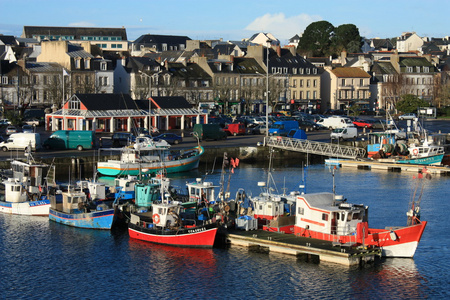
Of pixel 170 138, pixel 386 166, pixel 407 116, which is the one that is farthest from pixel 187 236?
pixel 407 116

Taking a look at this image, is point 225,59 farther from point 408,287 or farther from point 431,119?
point 408,287

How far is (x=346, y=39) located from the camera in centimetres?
15575

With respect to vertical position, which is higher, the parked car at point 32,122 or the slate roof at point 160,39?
the slate roof at point 160,39

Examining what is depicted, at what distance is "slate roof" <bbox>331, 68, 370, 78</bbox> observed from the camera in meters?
116

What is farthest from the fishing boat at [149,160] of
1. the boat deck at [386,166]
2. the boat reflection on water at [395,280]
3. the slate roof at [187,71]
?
the slate roof at [187,71]

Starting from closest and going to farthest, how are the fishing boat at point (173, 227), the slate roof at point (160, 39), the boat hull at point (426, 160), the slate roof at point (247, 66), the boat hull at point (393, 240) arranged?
the boat hull at point (393, 240)
the fishing boat at point (173, 227)
the boat hull at point (426, 160)
the slate roof at point (247, 66)
the slate roof at point (160, 39)

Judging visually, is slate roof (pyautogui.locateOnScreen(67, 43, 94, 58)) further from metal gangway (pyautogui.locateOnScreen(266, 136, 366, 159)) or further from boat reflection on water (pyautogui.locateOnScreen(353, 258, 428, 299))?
boat reflection on water (pyautogui.locateOnScreen(353, 258, 428, 299))

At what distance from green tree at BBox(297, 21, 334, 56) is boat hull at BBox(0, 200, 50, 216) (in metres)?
114

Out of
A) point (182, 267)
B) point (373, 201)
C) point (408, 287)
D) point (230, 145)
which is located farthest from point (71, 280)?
point (230, 145)

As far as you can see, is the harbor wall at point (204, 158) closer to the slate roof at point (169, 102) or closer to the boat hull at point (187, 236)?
the slate roof at point (169, 102)

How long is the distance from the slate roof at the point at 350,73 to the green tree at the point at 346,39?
35.5 m

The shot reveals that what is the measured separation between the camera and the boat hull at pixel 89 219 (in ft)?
131

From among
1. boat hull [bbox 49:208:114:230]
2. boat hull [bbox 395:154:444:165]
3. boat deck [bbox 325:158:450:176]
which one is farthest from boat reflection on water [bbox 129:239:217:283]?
boat hull [bbox 395:154:444:165]

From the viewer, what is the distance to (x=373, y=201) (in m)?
47.4
